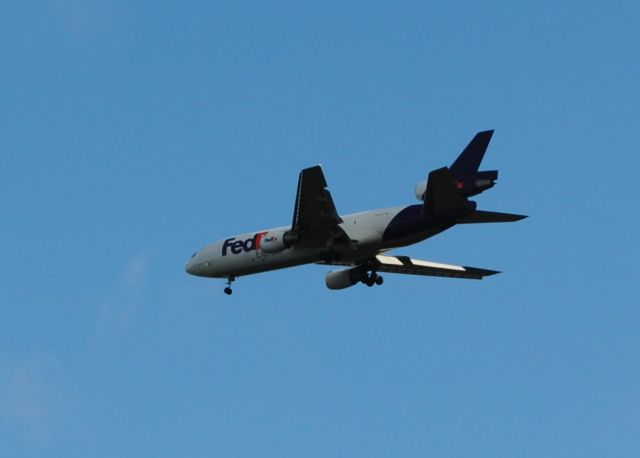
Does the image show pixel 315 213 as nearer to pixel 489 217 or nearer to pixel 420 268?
pixel 489 217

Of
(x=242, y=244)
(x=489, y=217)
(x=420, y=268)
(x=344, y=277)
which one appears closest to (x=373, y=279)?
(x=344, y=277)

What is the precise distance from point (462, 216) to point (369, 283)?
346 inches

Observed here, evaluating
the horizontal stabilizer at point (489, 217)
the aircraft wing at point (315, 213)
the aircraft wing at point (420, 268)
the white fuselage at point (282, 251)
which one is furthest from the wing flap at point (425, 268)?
the horizontal stabilizer at point (489, 217)

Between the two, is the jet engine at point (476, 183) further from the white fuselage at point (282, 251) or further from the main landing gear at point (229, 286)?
the main landing gear at point (229, 286)

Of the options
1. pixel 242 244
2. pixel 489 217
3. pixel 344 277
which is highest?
pixel 242 244

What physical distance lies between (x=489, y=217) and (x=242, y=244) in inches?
486

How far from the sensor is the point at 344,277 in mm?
69812

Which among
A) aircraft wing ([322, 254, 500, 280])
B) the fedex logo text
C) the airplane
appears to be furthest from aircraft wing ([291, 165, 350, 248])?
aircraft wing ([322, 254, 500, 280])

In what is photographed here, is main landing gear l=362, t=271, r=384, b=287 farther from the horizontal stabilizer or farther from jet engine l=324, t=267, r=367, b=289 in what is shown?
the horizontal stabilizer

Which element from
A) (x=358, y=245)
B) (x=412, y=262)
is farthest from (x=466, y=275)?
(x=358, y=245)

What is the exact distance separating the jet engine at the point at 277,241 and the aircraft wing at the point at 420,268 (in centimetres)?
441

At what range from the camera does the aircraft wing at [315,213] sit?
61.2m

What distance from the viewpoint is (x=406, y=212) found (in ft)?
208

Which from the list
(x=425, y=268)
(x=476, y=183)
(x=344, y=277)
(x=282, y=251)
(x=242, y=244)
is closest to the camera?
(x=476, y=183)
